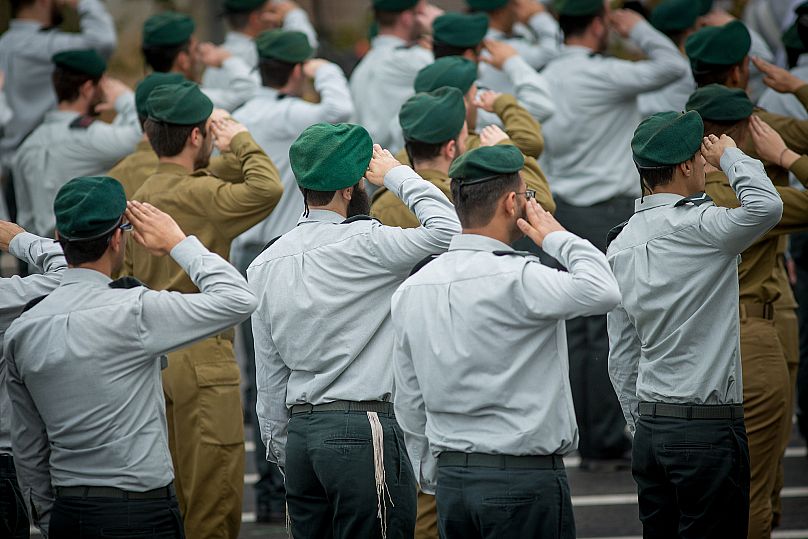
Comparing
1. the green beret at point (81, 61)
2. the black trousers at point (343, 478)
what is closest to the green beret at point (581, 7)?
the green beret at point (81, 61)

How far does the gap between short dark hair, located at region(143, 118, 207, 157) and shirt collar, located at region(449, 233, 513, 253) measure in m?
2.12

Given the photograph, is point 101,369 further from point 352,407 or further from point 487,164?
point 487,164

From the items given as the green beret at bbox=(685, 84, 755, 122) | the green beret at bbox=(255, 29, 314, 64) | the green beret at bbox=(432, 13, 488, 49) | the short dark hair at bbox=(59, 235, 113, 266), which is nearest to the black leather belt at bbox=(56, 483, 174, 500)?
the short dark hair at bbox=(59, 235, 113, 266)

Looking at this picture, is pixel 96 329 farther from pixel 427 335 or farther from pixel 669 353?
pixel 669 353

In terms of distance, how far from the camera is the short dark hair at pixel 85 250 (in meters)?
4.69

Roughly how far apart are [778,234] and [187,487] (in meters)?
3.11

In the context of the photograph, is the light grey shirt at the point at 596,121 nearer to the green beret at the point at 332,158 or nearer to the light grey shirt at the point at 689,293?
the light grey shirt at the point at 689,293

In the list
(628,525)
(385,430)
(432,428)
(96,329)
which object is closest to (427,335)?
(432,428)

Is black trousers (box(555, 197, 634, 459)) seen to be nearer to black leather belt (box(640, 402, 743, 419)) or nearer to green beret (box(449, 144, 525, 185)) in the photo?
black leather belt (box(640, 402, 743, 419))

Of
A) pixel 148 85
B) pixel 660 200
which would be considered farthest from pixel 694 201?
pixel 148 85

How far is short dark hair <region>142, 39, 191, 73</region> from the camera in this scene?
8273mm

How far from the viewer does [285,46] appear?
7629 mm

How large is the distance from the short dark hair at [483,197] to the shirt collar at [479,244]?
0.05 meters

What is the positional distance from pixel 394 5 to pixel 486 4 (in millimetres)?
751
